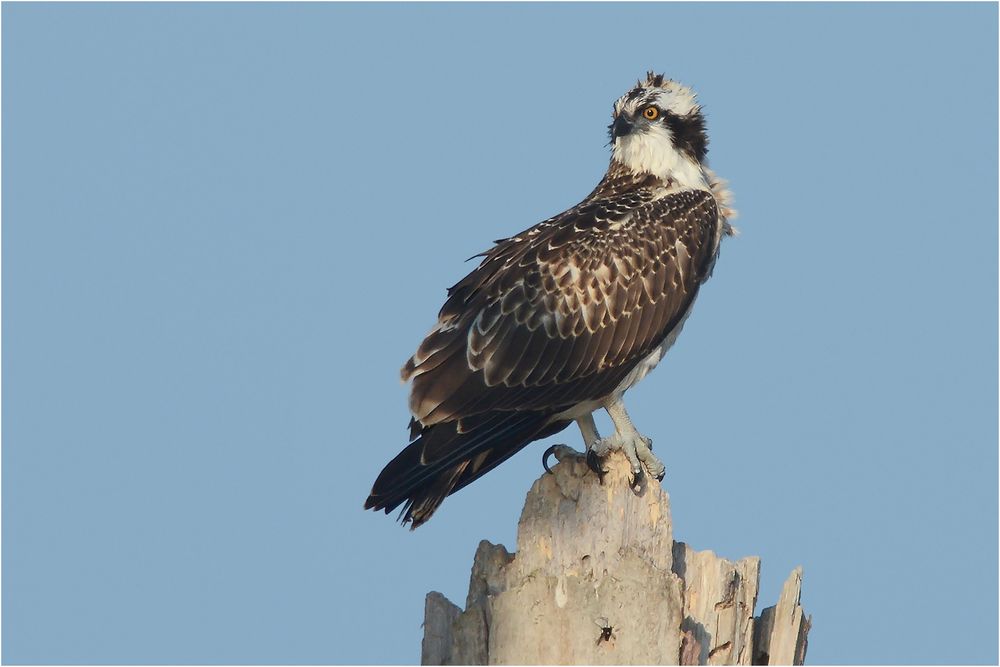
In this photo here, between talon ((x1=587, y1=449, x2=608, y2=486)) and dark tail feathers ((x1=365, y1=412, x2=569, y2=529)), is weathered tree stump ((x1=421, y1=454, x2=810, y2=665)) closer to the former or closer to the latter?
talon ((x1=587, y1=449, x2=608, y2=486))

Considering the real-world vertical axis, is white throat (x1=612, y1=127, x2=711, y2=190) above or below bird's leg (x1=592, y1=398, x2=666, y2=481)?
above

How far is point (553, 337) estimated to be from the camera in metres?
10.3

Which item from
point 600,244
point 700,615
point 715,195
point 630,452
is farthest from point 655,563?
point 715,195

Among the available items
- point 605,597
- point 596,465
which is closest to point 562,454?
point 596,465

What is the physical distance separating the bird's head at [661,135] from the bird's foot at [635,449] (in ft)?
8.24

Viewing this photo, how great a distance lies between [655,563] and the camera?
875 cm

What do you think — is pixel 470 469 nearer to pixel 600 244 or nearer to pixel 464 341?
pixel 464 341

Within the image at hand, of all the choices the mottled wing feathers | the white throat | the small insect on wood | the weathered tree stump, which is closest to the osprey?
the mottled wing feathers

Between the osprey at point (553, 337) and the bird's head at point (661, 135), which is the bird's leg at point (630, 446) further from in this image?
the bird's head at point (661, 135)

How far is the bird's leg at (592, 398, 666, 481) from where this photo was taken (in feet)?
32.2

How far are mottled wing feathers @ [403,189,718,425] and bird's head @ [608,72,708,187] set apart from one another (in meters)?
0.65

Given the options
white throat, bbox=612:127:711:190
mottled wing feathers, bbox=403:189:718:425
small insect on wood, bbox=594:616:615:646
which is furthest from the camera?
white throat, bbox=612:127:711:190

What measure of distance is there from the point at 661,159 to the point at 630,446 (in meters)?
2.79

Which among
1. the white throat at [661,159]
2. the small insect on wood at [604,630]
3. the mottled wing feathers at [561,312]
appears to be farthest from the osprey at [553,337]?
the small insect on wood at [604,630]
